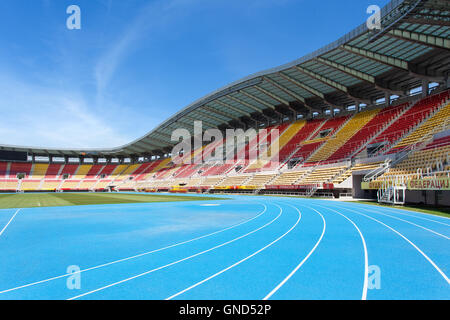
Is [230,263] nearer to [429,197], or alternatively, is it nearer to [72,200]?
[429,197]

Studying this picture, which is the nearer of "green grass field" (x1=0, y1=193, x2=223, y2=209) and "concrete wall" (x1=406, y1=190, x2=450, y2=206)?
"concrete wall" (x1=406, y1=190, x2=450, y2=206)

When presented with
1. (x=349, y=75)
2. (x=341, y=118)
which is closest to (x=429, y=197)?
(x=349, y=75)

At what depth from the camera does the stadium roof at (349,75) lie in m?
21.7

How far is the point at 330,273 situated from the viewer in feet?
15.8

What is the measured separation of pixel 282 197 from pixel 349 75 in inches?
712

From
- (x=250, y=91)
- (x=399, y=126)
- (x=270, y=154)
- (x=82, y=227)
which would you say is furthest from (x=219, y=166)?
(x=82, y=227)

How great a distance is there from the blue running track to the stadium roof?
19640 millimetres

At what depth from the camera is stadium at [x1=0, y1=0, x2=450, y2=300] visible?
462 cm

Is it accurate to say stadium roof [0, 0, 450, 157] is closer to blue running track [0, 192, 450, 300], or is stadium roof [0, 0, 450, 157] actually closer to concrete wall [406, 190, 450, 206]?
concrete wall [406, 190, 450, 206]

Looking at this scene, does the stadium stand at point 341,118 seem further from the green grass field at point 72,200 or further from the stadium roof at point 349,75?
the green grass field at point 72,200

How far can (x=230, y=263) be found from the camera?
18.0ft

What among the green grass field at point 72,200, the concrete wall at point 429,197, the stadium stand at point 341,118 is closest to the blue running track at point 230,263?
the concrete wall at point 429,197

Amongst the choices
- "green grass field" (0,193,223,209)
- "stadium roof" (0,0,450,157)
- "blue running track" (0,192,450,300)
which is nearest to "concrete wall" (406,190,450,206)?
"blue running track" (0,192,450,300)

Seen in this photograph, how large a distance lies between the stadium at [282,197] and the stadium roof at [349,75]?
0.18 metres
